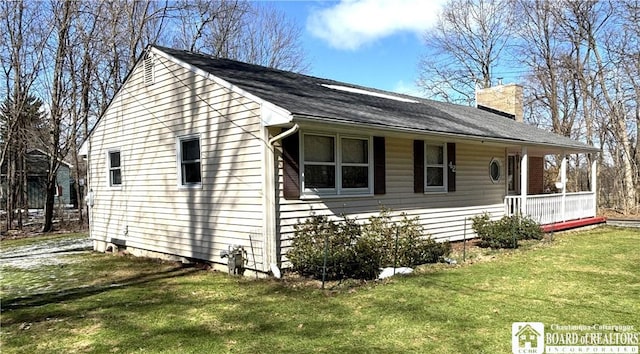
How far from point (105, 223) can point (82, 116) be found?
849 cm

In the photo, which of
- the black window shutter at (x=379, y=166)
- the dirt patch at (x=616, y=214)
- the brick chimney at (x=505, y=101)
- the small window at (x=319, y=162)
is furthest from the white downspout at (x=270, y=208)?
the dirt patch at (x=616, y=214)

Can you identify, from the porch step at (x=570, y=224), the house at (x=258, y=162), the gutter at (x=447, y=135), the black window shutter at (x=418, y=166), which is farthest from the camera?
the porch step at (x=570, y=224)

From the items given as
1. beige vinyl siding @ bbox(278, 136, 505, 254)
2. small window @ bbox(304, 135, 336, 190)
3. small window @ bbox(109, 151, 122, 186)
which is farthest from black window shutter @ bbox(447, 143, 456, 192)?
small window @ bbox(109, 151, 122, 186)

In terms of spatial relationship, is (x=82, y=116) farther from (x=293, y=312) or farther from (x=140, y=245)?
(x=293, y=312)

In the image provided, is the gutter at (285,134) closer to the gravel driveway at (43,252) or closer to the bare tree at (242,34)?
the gravel driveway at (43,252)

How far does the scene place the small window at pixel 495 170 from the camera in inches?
465

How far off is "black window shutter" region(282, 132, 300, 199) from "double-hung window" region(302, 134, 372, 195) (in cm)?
16

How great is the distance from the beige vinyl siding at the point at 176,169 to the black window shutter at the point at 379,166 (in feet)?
8.25

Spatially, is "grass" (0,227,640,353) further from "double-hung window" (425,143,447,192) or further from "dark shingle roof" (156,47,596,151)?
"dark shingle roof" (156,47,596,151)

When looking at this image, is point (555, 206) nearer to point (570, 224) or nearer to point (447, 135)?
point (570, 224)

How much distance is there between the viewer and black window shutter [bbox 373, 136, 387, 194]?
841 cm

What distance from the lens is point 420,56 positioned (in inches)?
1229

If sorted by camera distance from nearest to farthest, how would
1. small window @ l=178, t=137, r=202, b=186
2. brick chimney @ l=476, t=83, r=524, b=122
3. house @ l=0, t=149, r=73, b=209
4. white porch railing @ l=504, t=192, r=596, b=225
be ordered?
small window @ l=178, t=137, r=202, b=186
white porch railing @ l=504, t=192, r=596, b=225
brick chimney @ l=476, t=83, r=524, b=122
house @ l=0, t=149, r=73, b=209

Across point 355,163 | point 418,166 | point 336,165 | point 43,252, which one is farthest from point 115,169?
point 418,166
